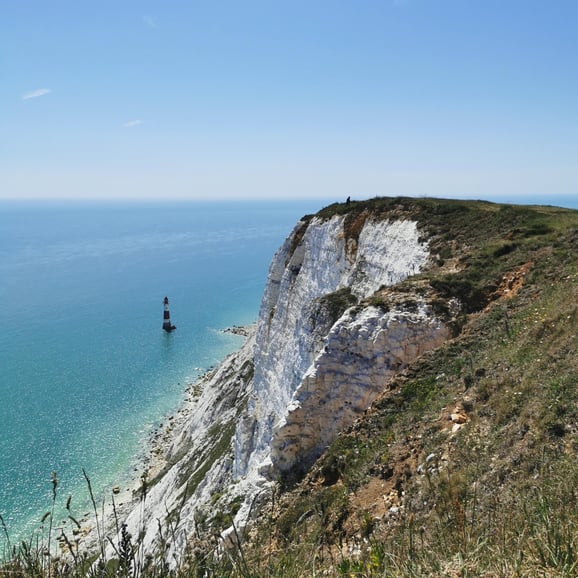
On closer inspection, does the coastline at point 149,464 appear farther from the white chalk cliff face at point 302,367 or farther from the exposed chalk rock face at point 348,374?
the exposed chalk rock face at point 348,374

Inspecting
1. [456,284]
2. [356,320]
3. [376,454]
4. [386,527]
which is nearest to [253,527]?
[376,454]

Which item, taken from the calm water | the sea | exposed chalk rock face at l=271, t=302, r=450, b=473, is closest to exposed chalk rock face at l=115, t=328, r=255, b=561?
the sea

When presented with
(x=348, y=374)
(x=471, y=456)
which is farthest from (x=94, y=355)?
(x=471, y=456)


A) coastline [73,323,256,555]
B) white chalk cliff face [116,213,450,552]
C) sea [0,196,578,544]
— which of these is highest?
white chalk cliff face [116,213,450,552]

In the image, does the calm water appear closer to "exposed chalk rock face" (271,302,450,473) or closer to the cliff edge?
the cliff edge

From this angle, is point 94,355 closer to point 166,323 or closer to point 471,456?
point 166,323

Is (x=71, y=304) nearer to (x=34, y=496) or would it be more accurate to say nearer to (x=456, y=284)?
(x=34, y=496)
